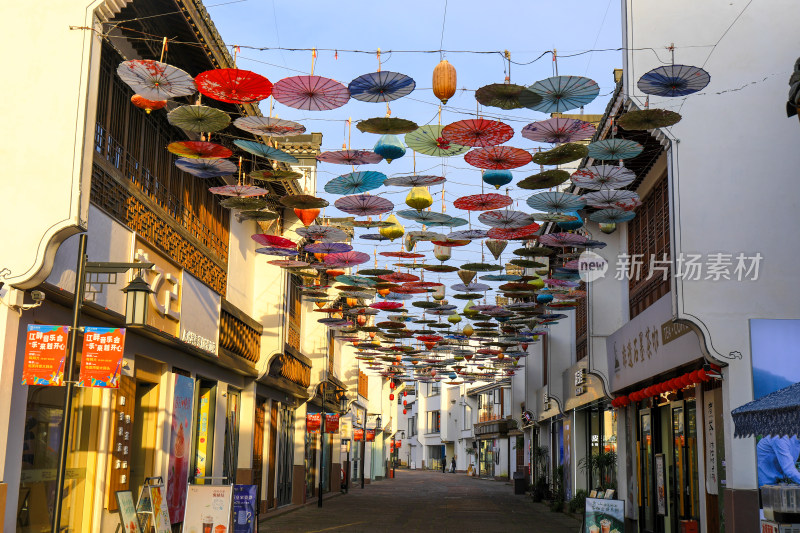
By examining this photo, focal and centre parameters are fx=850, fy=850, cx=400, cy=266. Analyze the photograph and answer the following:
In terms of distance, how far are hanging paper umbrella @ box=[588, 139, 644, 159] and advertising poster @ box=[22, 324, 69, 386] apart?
782 centimetres

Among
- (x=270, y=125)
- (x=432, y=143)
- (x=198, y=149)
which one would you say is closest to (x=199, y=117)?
(x=270, y=125)

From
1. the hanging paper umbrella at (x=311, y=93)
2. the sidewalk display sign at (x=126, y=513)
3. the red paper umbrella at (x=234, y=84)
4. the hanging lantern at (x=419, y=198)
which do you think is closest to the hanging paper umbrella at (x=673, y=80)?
the hanging paper umbrella at (x=311, y=93)

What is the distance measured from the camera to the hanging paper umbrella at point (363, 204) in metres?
15.2

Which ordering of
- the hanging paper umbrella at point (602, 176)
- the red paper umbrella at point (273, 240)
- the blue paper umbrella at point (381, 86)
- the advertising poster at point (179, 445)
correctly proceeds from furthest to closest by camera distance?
the red paper umbrella at point (273, 240)
the advertising poster at point (179, 445)
the hanging paper umbrella at point (602, 176)
the blue paper umbrella at point (381, 86)

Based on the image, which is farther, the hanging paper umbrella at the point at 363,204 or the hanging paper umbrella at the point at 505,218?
the hanging paper umbrella at the point at 505,218

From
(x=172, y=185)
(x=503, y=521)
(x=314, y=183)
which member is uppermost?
(x=314, y=183)

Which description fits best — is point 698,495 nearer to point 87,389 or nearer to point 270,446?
point 87,389

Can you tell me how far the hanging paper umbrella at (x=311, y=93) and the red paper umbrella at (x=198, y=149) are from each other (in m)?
1.64

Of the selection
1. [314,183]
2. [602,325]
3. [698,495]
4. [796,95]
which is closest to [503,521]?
[602,325]

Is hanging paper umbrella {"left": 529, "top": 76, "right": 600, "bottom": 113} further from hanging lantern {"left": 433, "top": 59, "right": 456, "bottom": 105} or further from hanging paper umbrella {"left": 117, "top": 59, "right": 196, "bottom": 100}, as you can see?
hanging paper umbrella {"left": 117, "top": 59, "right": 196, "bottom": 100}

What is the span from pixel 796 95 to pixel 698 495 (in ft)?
27.8

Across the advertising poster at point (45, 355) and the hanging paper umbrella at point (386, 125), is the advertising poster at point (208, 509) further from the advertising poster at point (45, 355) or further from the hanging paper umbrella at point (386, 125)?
the hanging paper umbrella at point (386, 125)

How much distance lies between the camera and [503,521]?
25.9 m

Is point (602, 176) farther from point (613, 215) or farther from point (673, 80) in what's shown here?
point (673, 80)
